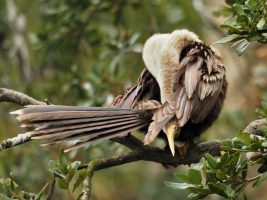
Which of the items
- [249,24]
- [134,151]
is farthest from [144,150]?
[249,24]

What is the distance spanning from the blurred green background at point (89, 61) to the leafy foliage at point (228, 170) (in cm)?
176

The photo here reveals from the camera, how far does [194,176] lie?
2.71 m

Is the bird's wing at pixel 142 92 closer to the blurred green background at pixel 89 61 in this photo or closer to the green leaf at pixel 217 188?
the green leaf at pixel 217 188

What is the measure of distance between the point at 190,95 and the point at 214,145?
10.8 inches

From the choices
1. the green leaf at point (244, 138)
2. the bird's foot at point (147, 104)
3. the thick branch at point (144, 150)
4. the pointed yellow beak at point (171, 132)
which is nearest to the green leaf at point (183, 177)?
the green leaf at point (244, 138)

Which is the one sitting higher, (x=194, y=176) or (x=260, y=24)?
(x=260, y=24)

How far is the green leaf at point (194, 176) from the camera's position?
2.69m

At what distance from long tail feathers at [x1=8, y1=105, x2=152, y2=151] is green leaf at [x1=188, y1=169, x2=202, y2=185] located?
0.53 m

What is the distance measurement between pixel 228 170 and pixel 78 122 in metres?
0.77

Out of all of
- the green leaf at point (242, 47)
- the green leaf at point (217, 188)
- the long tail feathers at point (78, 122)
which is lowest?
the green leaf at point (217, 188)

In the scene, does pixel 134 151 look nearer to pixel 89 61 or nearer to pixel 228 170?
pixel 228 170

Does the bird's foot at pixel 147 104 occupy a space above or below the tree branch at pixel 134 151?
above

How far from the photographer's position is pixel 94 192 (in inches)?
258

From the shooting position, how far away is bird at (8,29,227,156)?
120 inches
